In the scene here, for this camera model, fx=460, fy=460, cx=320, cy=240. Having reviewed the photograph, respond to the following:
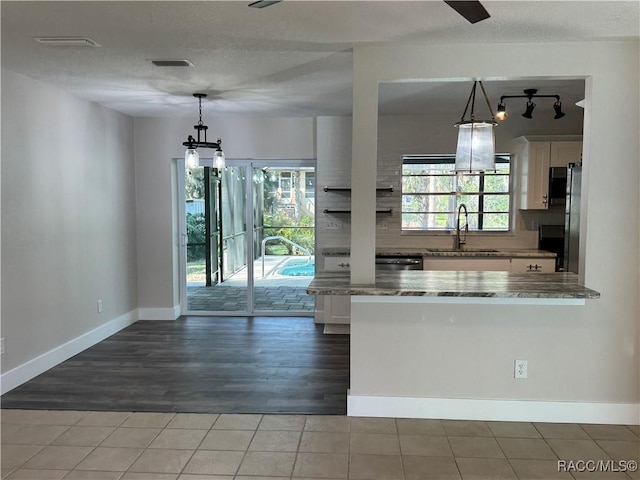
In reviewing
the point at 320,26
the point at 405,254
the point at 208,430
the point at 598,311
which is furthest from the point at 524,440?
the point at 320,26

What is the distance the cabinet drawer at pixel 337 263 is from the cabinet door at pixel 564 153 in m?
2.38

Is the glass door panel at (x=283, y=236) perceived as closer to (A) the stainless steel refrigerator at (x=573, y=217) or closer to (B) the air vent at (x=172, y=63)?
(B) the air vent at (x=172, y=63)

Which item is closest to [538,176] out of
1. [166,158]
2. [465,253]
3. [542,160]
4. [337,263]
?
[542,160]

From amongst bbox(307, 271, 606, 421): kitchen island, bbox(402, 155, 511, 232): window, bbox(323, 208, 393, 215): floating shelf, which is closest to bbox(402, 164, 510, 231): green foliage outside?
bbox(402, 155, 511, 232): window

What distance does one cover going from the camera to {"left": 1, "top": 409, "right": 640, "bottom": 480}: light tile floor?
2.36 metres

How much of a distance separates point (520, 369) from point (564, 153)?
285 cm

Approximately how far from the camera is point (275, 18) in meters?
2.37

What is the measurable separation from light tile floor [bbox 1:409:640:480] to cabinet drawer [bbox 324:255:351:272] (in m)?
2.19

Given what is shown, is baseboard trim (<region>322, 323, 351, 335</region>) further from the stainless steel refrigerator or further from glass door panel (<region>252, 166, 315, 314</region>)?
the stainless steel refrigerator

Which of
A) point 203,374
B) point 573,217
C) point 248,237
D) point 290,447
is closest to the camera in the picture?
point 290,447

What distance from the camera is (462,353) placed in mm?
2920

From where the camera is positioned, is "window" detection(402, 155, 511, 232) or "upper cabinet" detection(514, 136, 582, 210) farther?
"window" detection(402, 155, 511, 232)

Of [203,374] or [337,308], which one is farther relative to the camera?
[337,308]

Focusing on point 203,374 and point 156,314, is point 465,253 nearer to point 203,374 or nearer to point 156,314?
point 203,374
